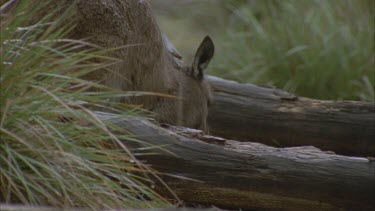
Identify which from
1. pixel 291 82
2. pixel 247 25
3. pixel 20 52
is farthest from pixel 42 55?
pixel 247 25

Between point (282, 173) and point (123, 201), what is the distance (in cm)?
106

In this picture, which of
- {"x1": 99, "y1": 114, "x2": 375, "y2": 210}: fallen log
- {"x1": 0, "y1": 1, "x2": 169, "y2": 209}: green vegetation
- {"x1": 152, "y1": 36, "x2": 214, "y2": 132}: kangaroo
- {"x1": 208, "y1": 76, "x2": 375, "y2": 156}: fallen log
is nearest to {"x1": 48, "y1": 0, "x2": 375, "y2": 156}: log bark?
{"x1": 208, "y1": 76, "x2": 375, "y2": 156}: fallen log

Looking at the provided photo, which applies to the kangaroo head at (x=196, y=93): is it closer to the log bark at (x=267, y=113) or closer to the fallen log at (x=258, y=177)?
the log bark at (x=267, y=113)

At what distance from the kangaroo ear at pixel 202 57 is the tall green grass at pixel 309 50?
9.19ft

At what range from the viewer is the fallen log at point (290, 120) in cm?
625

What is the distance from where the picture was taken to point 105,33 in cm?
489

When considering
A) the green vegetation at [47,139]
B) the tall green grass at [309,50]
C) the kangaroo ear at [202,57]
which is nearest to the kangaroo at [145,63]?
the kangaroo ear at [202,57]

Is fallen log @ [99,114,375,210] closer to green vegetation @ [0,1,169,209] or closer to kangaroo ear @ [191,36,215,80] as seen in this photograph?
green vegetation @ [0,1,169,209]

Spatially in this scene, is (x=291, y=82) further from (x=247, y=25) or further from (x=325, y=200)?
(x=325, y=200)

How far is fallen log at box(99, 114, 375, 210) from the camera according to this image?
14.0ft

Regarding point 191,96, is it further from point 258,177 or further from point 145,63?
point 258,177

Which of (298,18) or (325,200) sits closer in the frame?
(325,200)

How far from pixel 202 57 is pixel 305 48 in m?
3.19

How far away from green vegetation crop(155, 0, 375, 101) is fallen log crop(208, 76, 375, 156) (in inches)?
80.0
